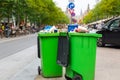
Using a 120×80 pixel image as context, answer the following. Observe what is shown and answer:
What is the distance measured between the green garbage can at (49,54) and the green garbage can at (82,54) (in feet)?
3.43

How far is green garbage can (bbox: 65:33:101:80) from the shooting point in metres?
7.09

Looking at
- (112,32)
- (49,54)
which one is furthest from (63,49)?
(112,32)

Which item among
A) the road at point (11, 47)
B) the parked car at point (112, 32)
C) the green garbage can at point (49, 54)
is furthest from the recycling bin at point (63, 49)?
the parked car at point (112, 32)

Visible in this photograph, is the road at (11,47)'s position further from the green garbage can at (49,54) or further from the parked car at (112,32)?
the green garbage can at (49,54)

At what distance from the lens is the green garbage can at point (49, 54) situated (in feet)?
27.7

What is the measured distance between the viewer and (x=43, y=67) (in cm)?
872

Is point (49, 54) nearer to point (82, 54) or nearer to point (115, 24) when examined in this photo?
point (82, 54)

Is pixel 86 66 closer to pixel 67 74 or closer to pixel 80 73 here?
pixel 80 73

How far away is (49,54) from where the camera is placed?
8.52 m

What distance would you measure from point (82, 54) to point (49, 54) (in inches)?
60.9

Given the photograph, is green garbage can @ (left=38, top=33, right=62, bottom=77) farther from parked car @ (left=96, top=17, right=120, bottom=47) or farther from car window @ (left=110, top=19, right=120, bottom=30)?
car window @ (left=110, top=19, right=120, bottom=30)

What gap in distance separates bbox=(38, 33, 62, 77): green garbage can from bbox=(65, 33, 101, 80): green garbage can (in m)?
1.05

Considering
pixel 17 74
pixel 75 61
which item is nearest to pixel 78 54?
pixel 75 61

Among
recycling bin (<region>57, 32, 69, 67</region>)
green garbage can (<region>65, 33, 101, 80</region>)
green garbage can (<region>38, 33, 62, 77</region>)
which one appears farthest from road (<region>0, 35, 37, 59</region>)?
green garbage can (<region>65, 33, 101, 80</region>)
